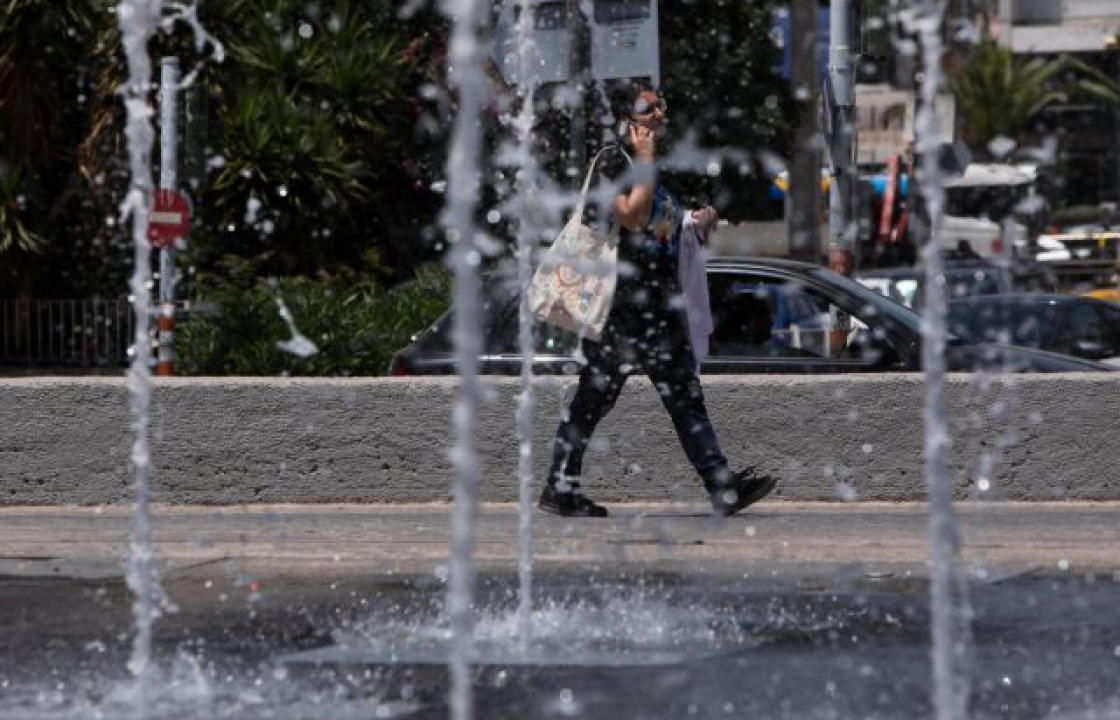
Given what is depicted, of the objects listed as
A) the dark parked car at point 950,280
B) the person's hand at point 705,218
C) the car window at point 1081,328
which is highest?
the person's hand at point 705,218

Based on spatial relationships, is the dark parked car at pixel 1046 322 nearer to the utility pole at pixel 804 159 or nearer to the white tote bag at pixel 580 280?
the white tote bag at pixel 580 280

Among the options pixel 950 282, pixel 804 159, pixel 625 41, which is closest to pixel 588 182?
pixel 625 41

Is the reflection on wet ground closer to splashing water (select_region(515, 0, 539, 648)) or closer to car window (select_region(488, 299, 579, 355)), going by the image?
splashing water (select_region(515, 0, 539, 648))

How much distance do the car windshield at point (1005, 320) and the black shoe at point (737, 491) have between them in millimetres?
7515

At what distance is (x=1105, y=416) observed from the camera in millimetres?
10750

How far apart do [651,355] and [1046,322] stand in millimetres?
8855

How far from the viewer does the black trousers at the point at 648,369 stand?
387 inches

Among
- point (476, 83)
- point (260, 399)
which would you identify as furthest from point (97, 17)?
point (476, 83)

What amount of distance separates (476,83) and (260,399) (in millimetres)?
6428

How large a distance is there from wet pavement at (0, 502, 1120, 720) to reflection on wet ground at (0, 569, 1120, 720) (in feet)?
0.05

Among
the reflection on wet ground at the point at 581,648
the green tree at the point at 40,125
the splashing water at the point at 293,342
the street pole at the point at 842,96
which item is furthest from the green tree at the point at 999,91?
the reflection on wet ground at the point at 581,648

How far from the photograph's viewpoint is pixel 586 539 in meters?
9.32

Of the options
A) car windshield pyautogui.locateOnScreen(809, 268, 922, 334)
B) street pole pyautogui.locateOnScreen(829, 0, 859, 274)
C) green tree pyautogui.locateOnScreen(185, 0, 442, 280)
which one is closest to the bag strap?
car windshield pyautogui.locateOnScreen(809, 268, 922, 334)

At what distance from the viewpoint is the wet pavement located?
5.95m
